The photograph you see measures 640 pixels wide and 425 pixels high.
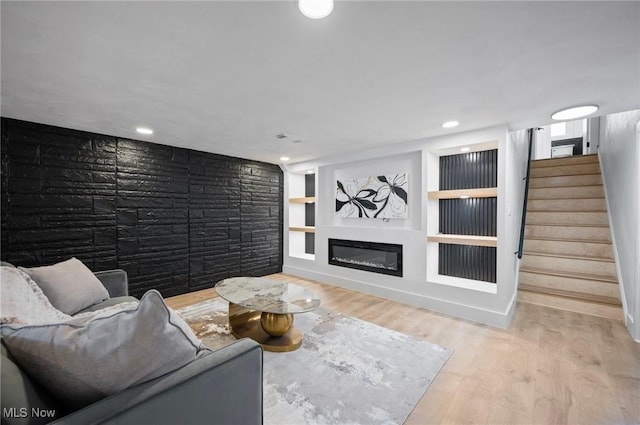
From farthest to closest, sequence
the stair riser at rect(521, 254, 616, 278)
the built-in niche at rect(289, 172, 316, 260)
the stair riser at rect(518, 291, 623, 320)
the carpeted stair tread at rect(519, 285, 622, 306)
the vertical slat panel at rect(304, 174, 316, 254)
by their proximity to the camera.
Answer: the vertical slat panel at rect(304, 174, 316, 254), the built-in niche at rect(289, 172, 316, 260), the stair riser at rect(521, 254, 616, 278), the carpeted stair tread at rect(519, 285, 622, 306), the stair riser at rect(518, 291, 623, 320)

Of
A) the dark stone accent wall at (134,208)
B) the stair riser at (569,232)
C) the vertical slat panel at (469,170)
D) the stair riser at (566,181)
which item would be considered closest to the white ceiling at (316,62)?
the dark stone accent wall at (134,208)

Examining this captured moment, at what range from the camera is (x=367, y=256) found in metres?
4.18

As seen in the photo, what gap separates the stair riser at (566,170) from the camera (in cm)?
445

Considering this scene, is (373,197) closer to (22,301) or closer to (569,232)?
(569,232)

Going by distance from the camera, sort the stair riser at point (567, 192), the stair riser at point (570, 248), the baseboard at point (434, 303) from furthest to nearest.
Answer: the stair riser at point (567, 192) → the stair riser at point (570, 248) → the baseboard at point (434, 303)

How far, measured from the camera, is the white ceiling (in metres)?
1.27

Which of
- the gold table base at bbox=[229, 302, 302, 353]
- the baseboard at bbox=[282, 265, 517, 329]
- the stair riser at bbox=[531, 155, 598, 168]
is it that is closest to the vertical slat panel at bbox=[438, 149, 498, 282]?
the baseboard at bbox=[282, 265, 517, 329]

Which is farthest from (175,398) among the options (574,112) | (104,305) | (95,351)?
(574,112)

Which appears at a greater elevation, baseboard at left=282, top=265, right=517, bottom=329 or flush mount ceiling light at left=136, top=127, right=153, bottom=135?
flush mount ceiling light at left=136, top=127, right=153, bottom=135

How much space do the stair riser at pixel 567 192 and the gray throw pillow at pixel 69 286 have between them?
19.0 feet

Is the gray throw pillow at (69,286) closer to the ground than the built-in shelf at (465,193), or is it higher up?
closer to the ground

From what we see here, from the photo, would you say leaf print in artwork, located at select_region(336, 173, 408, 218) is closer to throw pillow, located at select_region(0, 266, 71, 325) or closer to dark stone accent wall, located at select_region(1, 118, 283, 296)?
dark stone accent wall, located at select_region(1, 118, 283, 296)

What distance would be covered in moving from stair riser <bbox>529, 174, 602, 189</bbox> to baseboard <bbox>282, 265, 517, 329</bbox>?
2.21m

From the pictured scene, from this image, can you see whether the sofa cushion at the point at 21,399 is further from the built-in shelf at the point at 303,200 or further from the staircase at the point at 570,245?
the staircase at the point at 570,245
